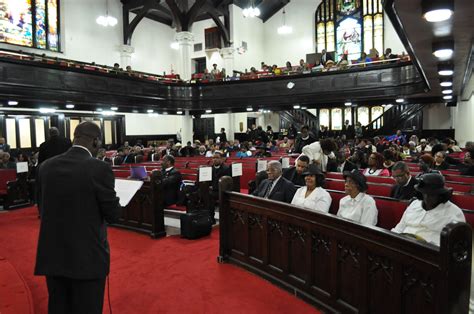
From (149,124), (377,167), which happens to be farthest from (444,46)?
(149,124)

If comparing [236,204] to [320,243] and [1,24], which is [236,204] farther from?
[1,24]

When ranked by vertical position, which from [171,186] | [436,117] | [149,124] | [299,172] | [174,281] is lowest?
[174,281]

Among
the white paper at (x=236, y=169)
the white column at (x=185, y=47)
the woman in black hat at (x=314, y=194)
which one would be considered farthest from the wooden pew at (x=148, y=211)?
the white column at (x=185, y=47)

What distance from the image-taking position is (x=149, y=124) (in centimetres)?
2380

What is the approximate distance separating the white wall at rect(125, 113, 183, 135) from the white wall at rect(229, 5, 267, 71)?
18.9 feet

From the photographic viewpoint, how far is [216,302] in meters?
3.75

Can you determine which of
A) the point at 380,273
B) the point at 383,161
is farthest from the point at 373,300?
the point at 383,161

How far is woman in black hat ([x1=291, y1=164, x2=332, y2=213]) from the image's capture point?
14.2 ft

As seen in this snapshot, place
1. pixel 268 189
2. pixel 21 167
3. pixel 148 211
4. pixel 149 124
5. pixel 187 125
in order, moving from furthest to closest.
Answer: pixel 149 124 → pixel 187 125 → pixel 21 167 → pixel 148 211 → pixel 268 189

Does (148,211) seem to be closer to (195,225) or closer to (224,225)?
(195,225)

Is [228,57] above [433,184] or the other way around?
above

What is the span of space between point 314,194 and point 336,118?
20.9 metres

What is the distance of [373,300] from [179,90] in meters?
15.5

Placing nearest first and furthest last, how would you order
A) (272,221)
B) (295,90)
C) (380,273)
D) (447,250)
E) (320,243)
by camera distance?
(447,250), (380,273), (320,243), (272,221), (295,90)
